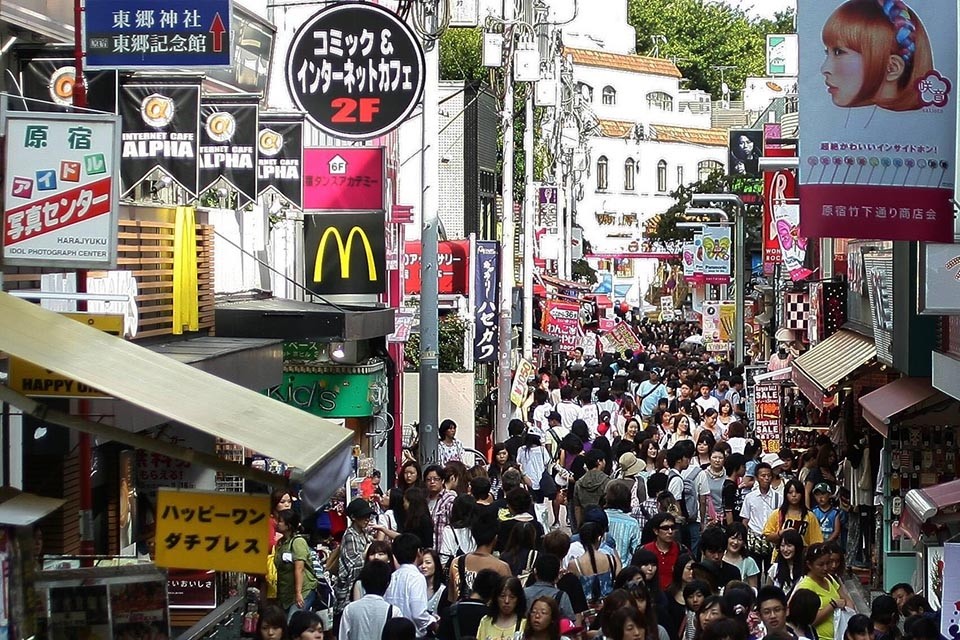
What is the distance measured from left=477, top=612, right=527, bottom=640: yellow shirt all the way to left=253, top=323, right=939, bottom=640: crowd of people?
1 centimetres

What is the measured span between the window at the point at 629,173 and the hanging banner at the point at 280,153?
65.3m

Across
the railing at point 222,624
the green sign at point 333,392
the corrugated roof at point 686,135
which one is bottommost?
the railing at point 222,624

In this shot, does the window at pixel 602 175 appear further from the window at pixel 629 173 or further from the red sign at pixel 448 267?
the red sign at pixel 448 267

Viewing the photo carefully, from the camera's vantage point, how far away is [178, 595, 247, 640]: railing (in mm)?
9078

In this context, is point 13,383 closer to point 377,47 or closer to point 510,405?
point 377,47

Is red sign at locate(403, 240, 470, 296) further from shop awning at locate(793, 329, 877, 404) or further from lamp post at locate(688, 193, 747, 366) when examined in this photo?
lamp post at locate(688, 193, 747, 366)

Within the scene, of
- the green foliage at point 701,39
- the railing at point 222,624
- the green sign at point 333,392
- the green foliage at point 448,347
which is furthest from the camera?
the green foliage at point 701,39

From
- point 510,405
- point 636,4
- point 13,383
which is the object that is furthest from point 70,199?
point 636,4

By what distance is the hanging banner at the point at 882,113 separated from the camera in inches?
438

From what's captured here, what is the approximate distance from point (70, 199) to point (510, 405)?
1915 cm

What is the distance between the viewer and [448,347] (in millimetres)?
28156

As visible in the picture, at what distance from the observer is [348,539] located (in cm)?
1264

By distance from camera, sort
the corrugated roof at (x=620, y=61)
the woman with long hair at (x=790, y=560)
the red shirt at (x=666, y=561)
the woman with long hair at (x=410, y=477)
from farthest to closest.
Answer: the corrugated roof at (x=620, y=61) → the woman with long hair at (x=410, y=477) → the red shirt at (x=666, y=561) → the woman with long hair at (x=790, y=560)

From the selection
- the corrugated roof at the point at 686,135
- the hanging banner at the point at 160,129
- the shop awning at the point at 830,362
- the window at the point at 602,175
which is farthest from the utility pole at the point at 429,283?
the corrugated roof at the point at 686,135
